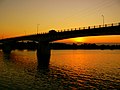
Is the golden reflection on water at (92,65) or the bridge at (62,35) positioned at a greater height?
the bridge at (62,35)

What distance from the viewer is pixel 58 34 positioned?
83125 millimetres

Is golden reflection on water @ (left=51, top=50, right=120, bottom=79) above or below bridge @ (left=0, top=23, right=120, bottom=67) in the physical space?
below

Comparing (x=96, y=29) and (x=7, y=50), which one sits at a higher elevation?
(x=96, y=29)

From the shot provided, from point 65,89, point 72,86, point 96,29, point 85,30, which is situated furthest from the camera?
point 85,30

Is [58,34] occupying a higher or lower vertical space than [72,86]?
higher

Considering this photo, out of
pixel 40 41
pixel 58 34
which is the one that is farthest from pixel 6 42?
pixel 58 34

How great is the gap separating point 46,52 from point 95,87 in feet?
201

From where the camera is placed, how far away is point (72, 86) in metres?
34.2

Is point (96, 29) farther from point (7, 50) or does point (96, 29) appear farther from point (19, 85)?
point (7, 50)

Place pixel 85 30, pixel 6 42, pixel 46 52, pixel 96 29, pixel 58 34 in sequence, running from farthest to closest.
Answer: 1. pixel 6 42
2. pixel 46 52
3. pixel 58 34
4. pixel 85 30
5. pixel 96 29

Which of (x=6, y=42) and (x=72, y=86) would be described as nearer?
(x=72, y=86)

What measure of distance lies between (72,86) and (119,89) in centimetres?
737

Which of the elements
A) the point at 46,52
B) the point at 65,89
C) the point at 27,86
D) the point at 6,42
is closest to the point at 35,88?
the point at 27,86

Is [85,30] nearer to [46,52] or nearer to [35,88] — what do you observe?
[46,52]
